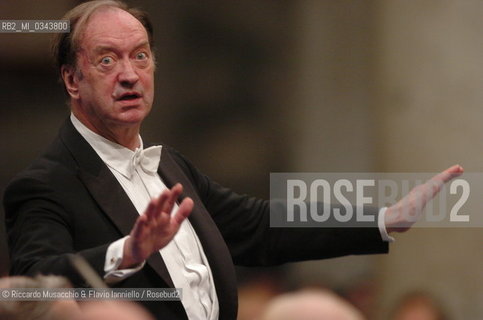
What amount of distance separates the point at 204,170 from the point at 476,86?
0.79 m

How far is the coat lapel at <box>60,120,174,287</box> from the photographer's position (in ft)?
6.89

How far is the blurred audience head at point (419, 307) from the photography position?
280cm

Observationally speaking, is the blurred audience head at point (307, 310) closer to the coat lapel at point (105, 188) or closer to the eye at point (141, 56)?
the coat lapel at point (105, 188)

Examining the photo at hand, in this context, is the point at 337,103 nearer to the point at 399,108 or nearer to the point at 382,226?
the point at 399,108

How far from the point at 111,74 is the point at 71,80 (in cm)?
11

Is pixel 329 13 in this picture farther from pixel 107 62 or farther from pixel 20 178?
pixel 20 178

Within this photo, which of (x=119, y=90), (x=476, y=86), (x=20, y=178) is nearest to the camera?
(x=20, y=178)

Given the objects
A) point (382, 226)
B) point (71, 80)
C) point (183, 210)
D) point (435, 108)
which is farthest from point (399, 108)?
point (183, 210)

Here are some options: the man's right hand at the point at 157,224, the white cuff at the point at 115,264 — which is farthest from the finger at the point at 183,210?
the white cuff at the point at 115,264

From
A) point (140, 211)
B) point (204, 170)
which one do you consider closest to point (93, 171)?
point (140, 211)

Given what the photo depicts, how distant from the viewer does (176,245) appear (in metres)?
2.15

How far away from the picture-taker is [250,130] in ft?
8.96

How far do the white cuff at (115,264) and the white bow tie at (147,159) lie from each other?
0.30 m

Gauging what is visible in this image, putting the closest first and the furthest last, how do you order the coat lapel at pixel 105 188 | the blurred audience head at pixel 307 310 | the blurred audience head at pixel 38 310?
1. the blurred audience head at pixel 307 310
2. the blurred audience head at pixel 38 310
3. the coat lapel at pixel 105 188
